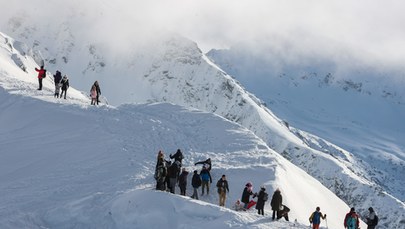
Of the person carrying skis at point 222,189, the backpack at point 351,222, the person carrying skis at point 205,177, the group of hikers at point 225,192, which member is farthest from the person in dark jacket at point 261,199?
the backpack at point 351,222

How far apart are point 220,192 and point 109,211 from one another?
7.21 metres

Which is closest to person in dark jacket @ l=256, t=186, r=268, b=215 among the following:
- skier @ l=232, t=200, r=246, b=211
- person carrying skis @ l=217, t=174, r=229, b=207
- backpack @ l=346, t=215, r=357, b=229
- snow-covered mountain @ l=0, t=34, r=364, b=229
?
snow-covered mountain @ l=0, t=34, r=364, b=229

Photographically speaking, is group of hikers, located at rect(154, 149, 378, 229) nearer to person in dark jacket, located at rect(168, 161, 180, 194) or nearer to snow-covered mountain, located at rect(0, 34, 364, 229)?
person in dark jacket, located at rect(168, 161, 180, 194)

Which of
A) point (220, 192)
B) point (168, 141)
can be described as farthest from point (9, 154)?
point (220, 192)

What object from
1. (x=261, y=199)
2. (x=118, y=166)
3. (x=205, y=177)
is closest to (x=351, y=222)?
(x=261, y=199)

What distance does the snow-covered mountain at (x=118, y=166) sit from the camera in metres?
29.7

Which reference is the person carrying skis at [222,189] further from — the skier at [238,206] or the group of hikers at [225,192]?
the skier at [238,206]

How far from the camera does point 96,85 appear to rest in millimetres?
51375

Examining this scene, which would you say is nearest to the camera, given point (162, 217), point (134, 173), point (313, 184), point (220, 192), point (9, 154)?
point (162, 217)

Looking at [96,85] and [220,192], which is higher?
[96,85]

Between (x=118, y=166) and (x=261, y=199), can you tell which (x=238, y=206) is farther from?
(x=118, y=166)

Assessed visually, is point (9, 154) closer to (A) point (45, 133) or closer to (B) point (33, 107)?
(A) point (45, 133)

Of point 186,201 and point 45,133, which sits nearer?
point 186,201

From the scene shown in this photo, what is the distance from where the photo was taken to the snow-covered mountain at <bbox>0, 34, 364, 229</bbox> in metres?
29.7
